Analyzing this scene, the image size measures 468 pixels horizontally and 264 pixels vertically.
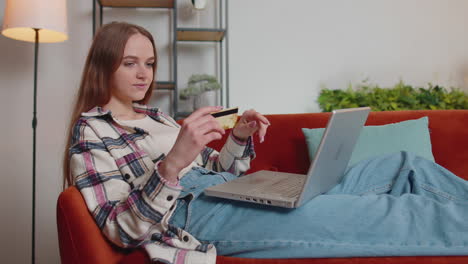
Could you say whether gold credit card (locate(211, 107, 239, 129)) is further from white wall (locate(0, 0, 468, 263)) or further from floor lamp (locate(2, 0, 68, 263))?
white wall (locate(0, 0, 468, 263))

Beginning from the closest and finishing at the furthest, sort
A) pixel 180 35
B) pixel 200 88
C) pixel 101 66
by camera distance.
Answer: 1. pixel 101 66
2. pixel 200 88
3. pixel 180 35

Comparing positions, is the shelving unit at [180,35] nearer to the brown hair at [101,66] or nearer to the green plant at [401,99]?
the green plant at [401,99]

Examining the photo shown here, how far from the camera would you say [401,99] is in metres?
2.24

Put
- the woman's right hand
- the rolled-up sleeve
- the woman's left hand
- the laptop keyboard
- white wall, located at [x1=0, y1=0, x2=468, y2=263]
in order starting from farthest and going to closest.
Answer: white wall, located at [x1=0, y1=0, x2=468, y2=263]
the rolled-up sleeve
the woman's left hand
the laptop keyboard
the woman's right hand

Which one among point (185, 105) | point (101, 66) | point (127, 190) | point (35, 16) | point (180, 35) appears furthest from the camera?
point (185, 105)

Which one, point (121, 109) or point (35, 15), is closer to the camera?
point (121, 109)

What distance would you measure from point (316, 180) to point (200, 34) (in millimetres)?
1530

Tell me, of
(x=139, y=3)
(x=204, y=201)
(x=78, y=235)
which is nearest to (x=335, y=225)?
(x=204, y=201)

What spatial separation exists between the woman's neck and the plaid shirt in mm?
108

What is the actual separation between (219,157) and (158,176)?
0.53 meters

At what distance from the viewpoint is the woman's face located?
113 cm

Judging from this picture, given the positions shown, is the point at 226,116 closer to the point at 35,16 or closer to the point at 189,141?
the point at 189,141

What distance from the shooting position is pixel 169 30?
232 cm

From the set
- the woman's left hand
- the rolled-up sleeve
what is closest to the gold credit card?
the woman's left hand
